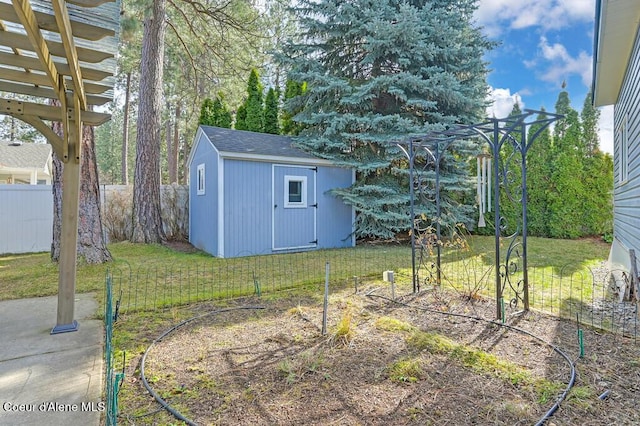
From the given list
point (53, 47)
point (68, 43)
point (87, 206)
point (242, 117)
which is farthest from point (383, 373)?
point (242, 117)

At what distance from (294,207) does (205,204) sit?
1992 mm

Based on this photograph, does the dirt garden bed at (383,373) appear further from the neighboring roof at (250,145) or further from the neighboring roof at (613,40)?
the neighboring roof at (250,145)

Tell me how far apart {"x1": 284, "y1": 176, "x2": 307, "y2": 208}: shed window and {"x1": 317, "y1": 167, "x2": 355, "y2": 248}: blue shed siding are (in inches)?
16.0

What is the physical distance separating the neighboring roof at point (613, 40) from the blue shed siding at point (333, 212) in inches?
198

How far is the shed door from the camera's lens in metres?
7.59

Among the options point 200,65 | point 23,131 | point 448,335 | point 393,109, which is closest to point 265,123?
point 200,65

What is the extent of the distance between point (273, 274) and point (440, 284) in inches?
95.2

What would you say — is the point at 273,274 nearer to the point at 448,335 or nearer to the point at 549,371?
the point at 448,335

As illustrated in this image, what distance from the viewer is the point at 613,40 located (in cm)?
475

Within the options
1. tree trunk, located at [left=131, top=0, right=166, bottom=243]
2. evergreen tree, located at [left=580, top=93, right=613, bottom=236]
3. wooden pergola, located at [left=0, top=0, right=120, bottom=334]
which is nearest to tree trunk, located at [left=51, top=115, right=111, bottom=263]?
tree trunk, located at [left=131, top=0, right=166, bottom=243]

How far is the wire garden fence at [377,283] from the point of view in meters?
3.76

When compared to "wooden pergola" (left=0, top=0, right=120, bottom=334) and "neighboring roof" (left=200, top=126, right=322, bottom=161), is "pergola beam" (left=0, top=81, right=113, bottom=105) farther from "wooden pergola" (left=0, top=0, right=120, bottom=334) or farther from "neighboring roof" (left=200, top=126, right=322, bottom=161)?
"neighboring roof" (left=200, top=126, right=322, bottom=161)

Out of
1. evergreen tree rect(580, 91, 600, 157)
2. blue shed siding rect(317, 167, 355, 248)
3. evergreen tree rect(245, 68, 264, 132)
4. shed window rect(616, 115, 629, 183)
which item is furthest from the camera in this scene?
evergreen tree rect(245, 68, 264, 132)

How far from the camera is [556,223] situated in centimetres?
1000
